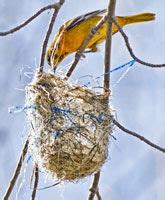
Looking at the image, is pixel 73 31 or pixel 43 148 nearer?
pixel 43 148

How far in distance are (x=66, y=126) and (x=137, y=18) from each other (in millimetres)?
1741

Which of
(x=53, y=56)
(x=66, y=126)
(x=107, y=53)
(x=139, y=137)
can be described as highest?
(x=53, y=56)

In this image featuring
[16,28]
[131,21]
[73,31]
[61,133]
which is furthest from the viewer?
[131,21]

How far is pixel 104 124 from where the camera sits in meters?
2.54

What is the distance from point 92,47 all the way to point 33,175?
1213 mm

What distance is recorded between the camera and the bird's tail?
3975 mm

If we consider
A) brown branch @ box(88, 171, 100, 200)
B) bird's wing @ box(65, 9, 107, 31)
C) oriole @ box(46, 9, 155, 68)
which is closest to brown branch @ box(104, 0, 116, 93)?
brown branch @ box(88, 171, 100, 200)

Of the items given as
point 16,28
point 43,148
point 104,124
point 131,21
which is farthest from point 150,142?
point 131,21

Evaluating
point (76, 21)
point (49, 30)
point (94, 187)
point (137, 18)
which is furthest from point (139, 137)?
point (137, 18)

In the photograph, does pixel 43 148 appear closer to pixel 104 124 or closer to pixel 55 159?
pixel 55 159

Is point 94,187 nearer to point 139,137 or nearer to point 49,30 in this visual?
point 139,137

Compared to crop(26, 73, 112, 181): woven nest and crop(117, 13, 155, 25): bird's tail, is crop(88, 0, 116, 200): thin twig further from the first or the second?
crop(117, 13, 155, 25): bird's tail

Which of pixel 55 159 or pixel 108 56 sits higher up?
pixel 108 56

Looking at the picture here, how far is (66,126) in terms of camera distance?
2451 mm
